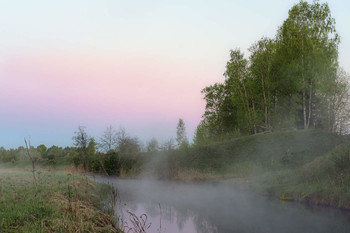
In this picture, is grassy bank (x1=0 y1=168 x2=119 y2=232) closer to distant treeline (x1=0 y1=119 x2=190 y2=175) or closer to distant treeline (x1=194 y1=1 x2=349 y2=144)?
distant treeline (x1=0 y1=119 x2=190 y2=175)

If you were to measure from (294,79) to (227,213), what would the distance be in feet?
92.1

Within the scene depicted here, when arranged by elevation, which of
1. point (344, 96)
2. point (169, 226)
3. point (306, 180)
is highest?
point (344, 96)

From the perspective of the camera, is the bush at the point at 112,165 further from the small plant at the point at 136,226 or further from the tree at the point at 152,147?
the small plant at the point at 136,226

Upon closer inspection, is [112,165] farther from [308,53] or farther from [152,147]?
[308,53]

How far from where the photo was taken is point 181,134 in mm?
94375

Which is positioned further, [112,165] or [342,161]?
[112,165]

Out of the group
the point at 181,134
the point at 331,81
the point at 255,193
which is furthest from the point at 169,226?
the point at 181,134

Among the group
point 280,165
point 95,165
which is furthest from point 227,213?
point 95,165

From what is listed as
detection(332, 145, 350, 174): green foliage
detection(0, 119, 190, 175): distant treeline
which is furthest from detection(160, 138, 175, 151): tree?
detection(332, 145, 350, 174): green foliage

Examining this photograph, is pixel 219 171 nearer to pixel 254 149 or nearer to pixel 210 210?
pixel 254 149

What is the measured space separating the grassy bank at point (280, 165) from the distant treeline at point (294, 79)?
22.9 ft

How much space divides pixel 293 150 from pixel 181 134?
214ft

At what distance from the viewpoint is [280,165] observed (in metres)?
27.0

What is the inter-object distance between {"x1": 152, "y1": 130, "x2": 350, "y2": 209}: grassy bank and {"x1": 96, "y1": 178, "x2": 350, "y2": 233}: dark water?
1.34 m
